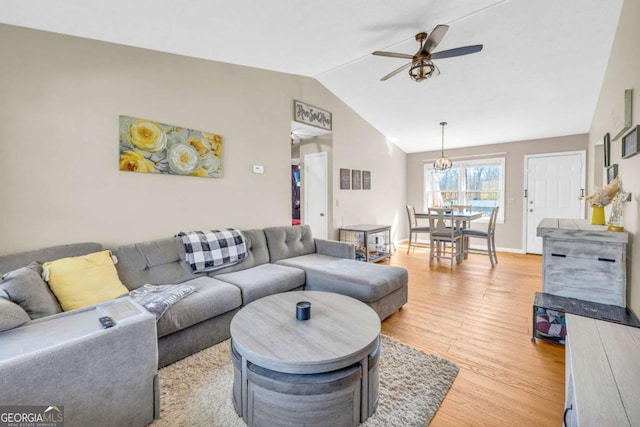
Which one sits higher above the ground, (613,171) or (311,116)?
(311,116)

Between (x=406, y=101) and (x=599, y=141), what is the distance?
8.16 feet

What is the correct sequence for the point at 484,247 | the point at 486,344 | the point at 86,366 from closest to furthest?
the point at 86,366 < the point at 486,344 < the point at 484,247

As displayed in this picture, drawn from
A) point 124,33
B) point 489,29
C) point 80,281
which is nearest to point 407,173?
point 489,29

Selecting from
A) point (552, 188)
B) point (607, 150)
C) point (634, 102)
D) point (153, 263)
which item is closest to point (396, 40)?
point (634, 102)

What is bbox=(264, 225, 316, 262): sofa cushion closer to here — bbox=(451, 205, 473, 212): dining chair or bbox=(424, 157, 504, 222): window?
bbox=(451, 205, 473, 212): dining chair

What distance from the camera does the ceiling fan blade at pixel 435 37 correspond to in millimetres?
2179

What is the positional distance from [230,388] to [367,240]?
319 centimetres

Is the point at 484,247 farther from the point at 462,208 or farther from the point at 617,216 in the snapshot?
the point at 617,216

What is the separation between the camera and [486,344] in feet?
7.39

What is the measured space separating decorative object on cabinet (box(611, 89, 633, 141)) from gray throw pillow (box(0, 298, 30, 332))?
3.84m

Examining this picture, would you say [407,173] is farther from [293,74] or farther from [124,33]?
[124,33]

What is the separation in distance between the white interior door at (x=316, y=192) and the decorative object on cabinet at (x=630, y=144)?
339cm

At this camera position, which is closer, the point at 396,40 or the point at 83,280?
the point at 83,280

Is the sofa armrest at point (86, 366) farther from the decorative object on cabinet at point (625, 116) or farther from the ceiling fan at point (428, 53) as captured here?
the decorative object on cabinet at point (625, 116)
